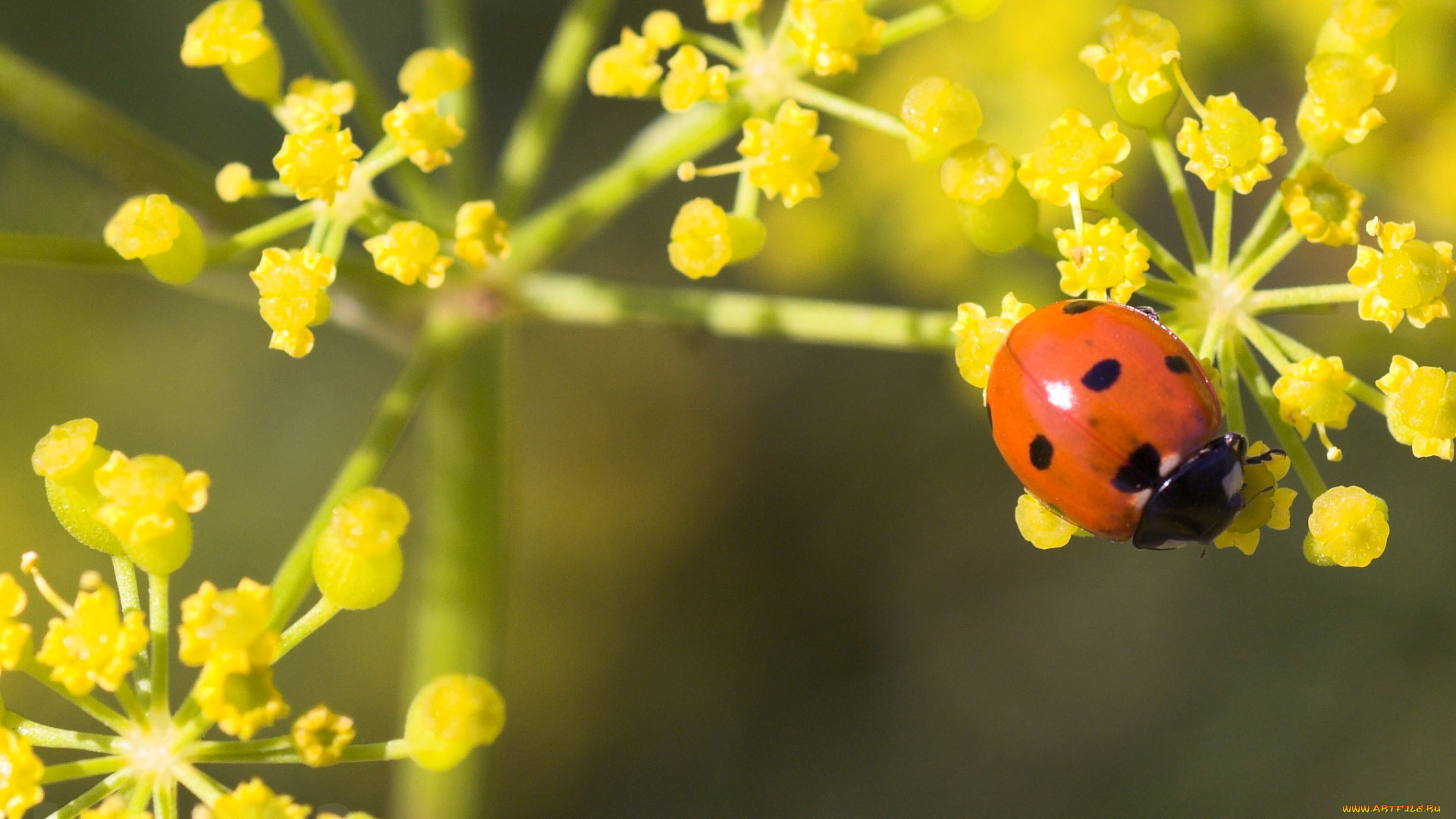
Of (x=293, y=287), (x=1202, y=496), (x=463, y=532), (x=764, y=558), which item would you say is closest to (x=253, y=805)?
(x=293, y=287)

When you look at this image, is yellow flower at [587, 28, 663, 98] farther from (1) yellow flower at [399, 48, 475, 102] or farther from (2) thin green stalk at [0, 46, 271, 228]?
(2) thin green stalk at [0, 46, 271, 228]

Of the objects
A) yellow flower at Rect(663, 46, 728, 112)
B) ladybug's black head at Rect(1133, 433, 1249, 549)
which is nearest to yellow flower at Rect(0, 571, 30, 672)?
yellow flower at Rect(663, 46, 728, 112)

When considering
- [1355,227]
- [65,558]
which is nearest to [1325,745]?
[1355,227]

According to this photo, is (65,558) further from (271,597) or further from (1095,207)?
(1095,207)

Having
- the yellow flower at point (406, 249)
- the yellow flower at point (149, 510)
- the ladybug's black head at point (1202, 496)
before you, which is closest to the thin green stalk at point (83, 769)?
the yellow flower at point (149, 510)

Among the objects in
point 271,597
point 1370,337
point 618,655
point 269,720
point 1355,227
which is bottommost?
point 269,720
